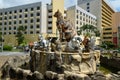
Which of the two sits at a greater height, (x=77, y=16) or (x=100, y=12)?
(x=100, y=12)

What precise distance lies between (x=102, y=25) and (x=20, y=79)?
100454 millimetres

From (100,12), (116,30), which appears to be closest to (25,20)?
(100,12)

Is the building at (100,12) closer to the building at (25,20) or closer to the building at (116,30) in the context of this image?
the building at (116,30)

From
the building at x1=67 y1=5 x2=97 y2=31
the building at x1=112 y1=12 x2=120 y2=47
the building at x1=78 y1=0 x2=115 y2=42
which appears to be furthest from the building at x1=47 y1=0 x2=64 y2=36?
the building at x1=78 y1=0 x2=115 y2=42

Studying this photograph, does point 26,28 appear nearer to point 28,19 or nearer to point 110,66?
point 28,19

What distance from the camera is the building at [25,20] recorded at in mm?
81062

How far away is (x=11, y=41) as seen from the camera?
88188mm

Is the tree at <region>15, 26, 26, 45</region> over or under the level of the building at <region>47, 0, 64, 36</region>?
under

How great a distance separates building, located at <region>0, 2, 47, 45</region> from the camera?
81.1 metres

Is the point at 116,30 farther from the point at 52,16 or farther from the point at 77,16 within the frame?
the point at 52,16

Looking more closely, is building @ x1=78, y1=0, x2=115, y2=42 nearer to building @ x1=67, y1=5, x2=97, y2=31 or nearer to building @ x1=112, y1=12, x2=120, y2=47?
building @ x1=112, y1=12, x2=120, y2=47

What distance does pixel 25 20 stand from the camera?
84.8 meters

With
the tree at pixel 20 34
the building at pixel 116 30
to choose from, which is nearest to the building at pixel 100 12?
the building at pixel 116 30

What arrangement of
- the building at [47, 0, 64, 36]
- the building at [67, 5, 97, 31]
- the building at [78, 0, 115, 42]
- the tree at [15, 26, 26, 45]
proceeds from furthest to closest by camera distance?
the building at [78, 0, 115, 42] < the building at [67, 5, 97, 31] < the tree at [15, 26, 26, 45] < the building at [47, 0, 64, 36]
